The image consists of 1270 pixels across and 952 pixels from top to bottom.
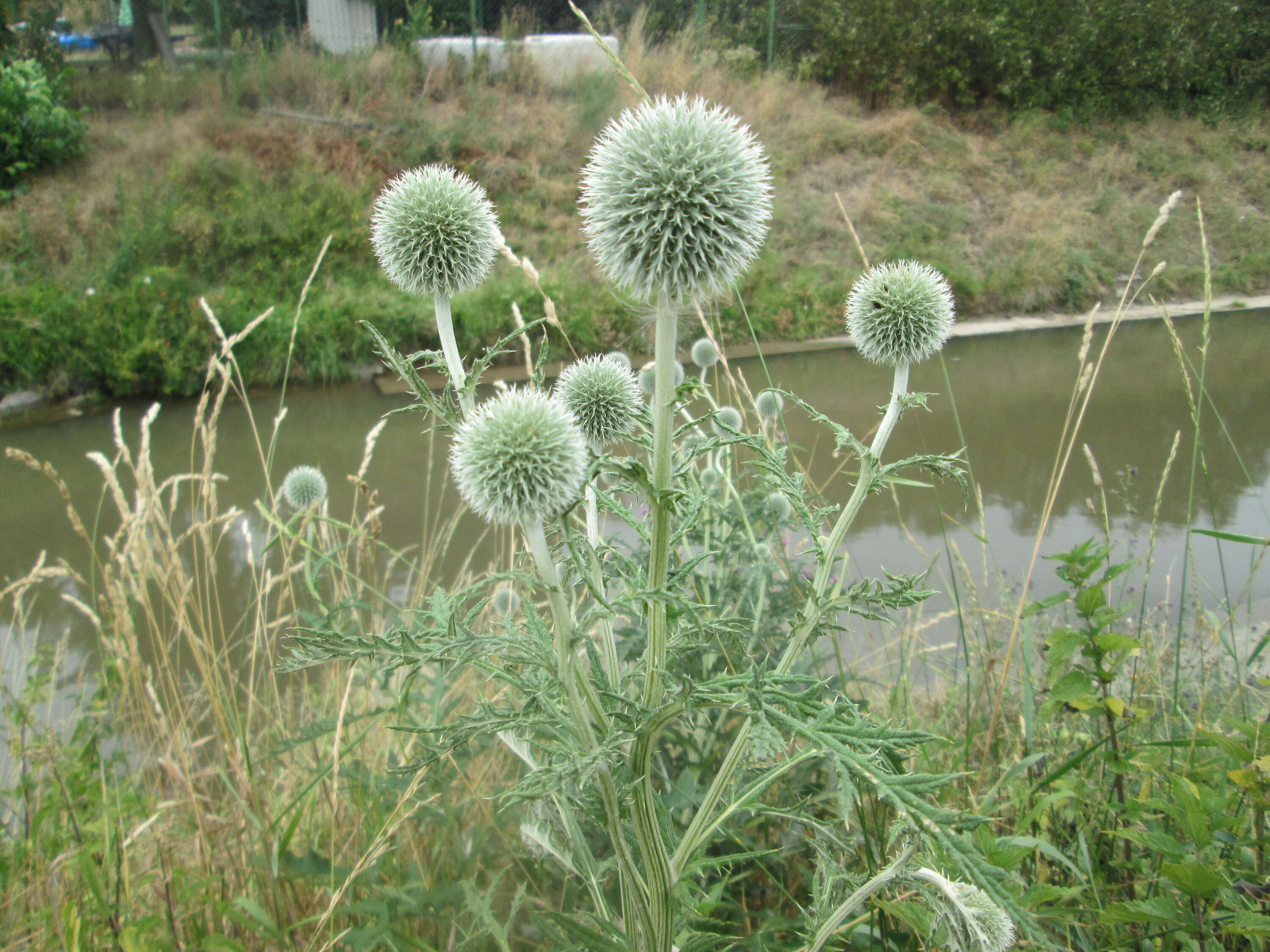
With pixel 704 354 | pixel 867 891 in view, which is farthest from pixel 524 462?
pixel 704 354

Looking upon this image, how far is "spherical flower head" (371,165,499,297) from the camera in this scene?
140 centimetres

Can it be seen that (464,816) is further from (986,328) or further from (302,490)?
(986,328)

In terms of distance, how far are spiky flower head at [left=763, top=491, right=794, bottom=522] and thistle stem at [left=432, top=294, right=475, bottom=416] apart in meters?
1.01

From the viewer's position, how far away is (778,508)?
2.49 meters

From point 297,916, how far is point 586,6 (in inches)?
635

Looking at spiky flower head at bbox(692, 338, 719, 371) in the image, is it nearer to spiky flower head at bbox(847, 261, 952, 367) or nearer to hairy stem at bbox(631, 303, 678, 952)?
spiky flower head at bbox(847, 261, 952, 367)

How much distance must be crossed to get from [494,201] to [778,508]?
8.56 meters

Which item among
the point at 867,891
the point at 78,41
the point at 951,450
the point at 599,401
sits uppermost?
the point at 78,41

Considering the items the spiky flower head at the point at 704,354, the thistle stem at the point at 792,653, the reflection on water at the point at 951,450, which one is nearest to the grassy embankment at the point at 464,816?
the thistle stem at the point at 792,653

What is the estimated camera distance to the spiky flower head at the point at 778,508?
2.06 metres

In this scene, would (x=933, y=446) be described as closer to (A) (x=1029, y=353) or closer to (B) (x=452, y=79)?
(A) (x=1029, y=353)

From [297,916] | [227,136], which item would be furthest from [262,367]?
[297,916]

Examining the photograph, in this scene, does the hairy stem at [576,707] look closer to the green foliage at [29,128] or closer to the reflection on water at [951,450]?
the reflection on water at [951,450]

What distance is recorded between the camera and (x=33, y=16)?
10.3 m
